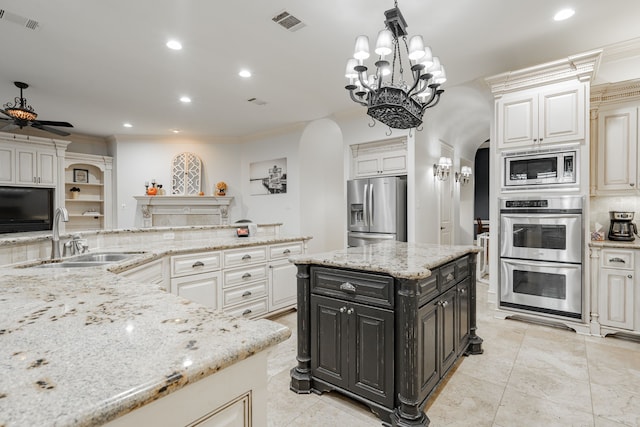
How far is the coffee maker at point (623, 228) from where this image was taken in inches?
128

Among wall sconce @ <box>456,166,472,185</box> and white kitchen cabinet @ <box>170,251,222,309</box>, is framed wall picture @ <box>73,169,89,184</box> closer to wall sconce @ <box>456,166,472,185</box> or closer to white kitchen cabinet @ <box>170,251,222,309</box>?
white kitchen cabinet @ <box>170,251,222,309</box>

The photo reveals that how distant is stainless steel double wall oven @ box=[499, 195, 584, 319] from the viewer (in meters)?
3.14

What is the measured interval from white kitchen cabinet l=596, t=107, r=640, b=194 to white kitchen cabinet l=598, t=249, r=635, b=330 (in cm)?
71

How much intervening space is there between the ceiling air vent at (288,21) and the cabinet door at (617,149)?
3.24 meters

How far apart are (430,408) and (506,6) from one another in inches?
119

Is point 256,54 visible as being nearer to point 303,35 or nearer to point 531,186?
point 303,35

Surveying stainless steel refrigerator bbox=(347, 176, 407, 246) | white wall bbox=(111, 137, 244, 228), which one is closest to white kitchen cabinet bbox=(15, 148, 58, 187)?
white wall bbox=(111, 137, 244, 228)

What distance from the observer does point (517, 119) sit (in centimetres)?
343

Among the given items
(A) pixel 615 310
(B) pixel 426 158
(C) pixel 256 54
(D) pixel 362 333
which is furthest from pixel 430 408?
(B) pixel 426 158

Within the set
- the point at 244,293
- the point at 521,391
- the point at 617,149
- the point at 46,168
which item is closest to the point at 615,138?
the point at 617,149

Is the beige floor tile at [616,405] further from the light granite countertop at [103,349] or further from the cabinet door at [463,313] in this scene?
the light granite countertop at [103,349]

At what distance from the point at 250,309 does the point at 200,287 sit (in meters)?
0.66

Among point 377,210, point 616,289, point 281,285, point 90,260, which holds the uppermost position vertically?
point 377,210

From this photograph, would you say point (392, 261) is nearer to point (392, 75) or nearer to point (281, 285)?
point (392, 75)
